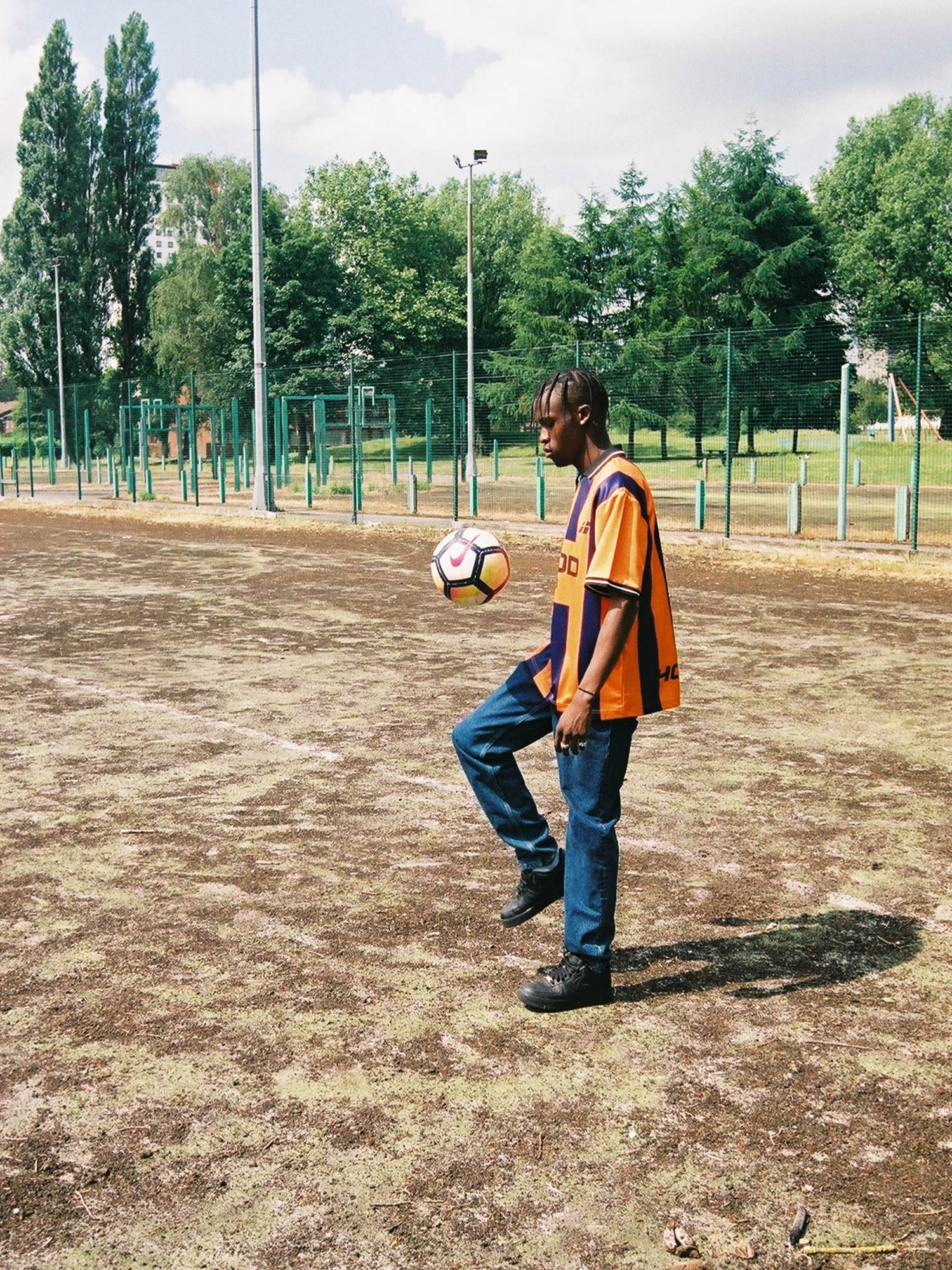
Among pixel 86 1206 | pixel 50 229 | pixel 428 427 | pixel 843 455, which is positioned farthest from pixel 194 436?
pixel 50 229

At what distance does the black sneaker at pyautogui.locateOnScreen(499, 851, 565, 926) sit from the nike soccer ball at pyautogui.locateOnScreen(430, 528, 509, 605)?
3.64 ft

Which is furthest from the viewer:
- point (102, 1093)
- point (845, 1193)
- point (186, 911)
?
point (186, 911)

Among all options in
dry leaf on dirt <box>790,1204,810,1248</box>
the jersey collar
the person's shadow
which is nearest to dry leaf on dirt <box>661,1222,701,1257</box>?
dry leaf on dirt <box>790,1204,810,1248</box>

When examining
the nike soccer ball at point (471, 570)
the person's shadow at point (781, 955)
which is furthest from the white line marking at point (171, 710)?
the person's shadow at point (781, 955)

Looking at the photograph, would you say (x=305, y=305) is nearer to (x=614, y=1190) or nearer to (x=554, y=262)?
(x=554, y=262)

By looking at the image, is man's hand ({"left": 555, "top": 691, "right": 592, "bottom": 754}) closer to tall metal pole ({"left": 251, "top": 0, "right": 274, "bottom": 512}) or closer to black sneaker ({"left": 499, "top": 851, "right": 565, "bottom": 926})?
black sneaker ({"left": 499, "top": 851, "right": 565, "bottom": 926})

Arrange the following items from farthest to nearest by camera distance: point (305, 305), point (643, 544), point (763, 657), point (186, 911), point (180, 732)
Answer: point (305, 305)
point (763, 657)
point (180, 732)
point (186, 911)
point (643, 544)

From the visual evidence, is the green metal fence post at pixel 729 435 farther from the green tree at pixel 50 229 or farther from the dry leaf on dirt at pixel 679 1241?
the green tree at pixel 50 229

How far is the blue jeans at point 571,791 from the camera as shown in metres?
4.01

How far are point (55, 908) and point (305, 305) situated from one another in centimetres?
5365

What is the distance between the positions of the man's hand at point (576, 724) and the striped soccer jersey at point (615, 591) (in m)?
0.03

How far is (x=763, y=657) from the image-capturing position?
10.5m

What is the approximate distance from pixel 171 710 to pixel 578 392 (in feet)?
16.9

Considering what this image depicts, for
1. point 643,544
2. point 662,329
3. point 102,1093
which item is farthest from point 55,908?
point 662,329
